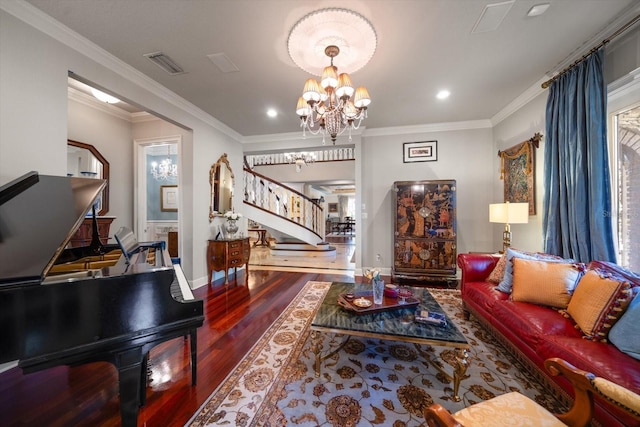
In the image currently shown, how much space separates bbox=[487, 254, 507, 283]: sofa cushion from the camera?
2400 mm

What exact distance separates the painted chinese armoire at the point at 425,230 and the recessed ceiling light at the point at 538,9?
2.25 metres

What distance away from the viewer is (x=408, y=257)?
401cm

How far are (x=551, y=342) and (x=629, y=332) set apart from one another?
Result: 35cm

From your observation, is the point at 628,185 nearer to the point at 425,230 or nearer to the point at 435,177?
the point at 425,230

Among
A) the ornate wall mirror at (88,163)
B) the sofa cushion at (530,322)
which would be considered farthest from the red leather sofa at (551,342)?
the ornate wall mirror at (88,163)

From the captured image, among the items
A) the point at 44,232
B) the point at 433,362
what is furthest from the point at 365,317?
the point at 44,232

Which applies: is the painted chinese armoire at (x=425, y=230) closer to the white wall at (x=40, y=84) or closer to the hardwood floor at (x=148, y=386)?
the hardwood floor at (x=148, y=386)

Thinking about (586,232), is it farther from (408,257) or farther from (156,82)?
(156,82)

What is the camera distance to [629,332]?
130cm

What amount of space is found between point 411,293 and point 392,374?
757mm

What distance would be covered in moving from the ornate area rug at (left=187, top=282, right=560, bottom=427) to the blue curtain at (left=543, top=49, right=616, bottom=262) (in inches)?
52.1

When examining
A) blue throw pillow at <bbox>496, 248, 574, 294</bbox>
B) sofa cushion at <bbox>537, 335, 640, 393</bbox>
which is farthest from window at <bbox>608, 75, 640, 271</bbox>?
sofa cushion at <bbox>537, 335, 640, 393</bbox>

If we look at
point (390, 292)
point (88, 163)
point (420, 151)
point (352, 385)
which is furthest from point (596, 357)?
point (88, 163)

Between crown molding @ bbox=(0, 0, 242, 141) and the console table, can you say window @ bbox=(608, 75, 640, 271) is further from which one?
crown molding @ bbox=(0, 0, 242, 141)
